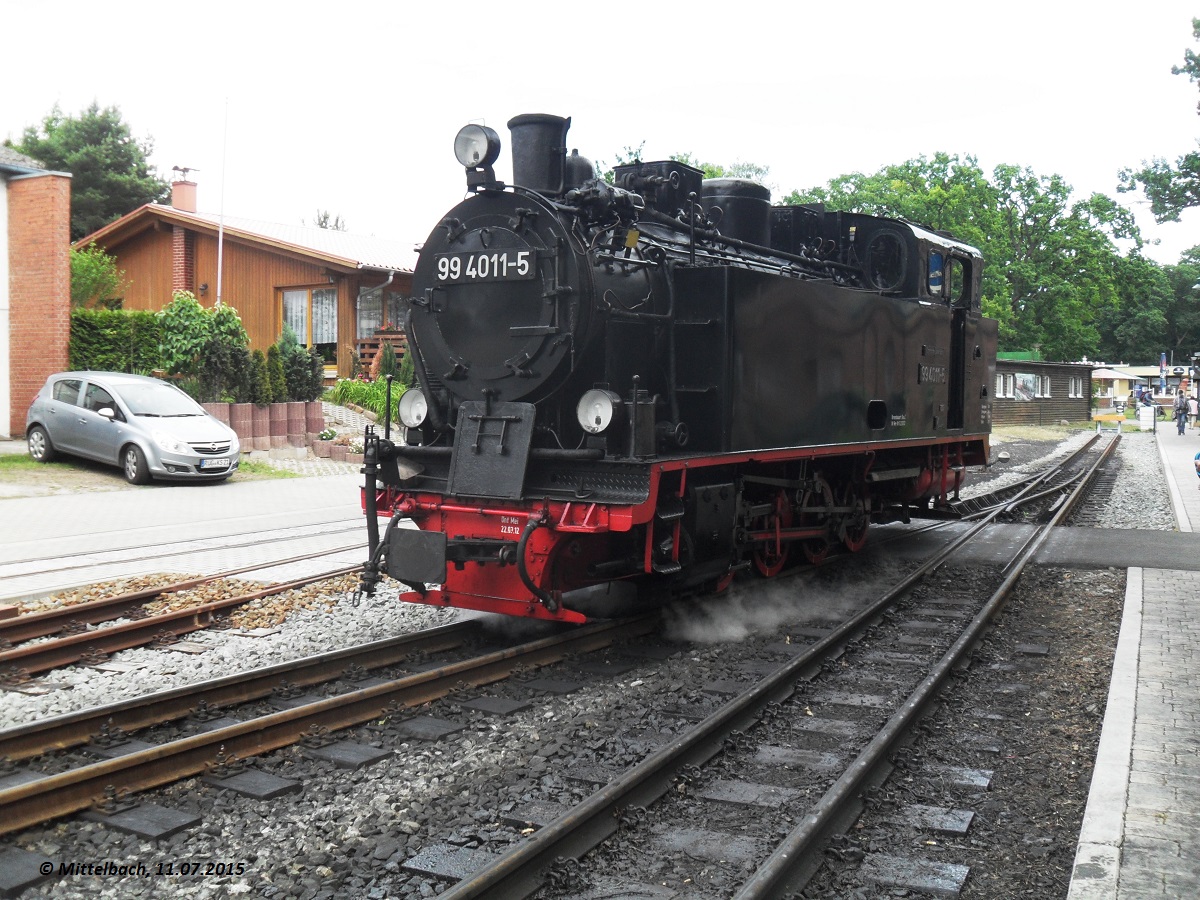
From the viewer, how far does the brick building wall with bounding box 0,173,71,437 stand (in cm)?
1686

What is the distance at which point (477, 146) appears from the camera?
21.4 feet

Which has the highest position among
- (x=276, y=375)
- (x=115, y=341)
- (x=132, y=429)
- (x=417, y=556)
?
(x=115, y=341)

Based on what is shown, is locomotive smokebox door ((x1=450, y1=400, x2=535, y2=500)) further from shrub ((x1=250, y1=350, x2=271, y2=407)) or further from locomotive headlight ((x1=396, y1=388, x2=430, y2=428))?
shrub ((x1=250, y1=350, x2=271, y2=407))

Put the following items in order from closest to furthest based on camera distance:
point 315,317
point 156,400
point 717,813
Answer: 1. point 717,813
2. point 156,400
3. point 315,317

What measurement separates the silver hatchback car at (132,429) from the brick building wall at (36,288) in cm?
236

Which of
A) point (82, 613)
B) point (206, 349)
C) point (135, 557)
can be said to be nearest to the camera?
point (82, 613)

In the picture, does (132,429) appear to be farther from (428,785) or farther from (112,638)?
(428,785)

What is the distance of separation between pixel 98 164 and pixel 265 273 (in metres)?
19.2

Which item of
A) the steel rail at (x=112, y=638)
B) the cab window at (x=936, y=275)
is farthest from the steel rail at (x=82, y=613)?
the cab window at (x=936, y=275)

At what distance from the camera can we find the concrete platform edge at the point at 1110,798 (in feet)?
10.8

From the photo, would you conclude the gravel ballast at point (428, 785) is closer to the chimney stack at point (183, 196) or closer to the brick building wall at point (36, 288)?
the brick building wall at point (36, 288)

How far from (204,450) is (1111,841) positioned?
12815mm

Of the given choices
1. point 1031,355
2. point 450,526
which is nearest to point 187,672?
point 450,526

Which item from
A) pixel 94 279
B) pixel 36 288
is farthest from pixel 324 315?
pixel 36 288
